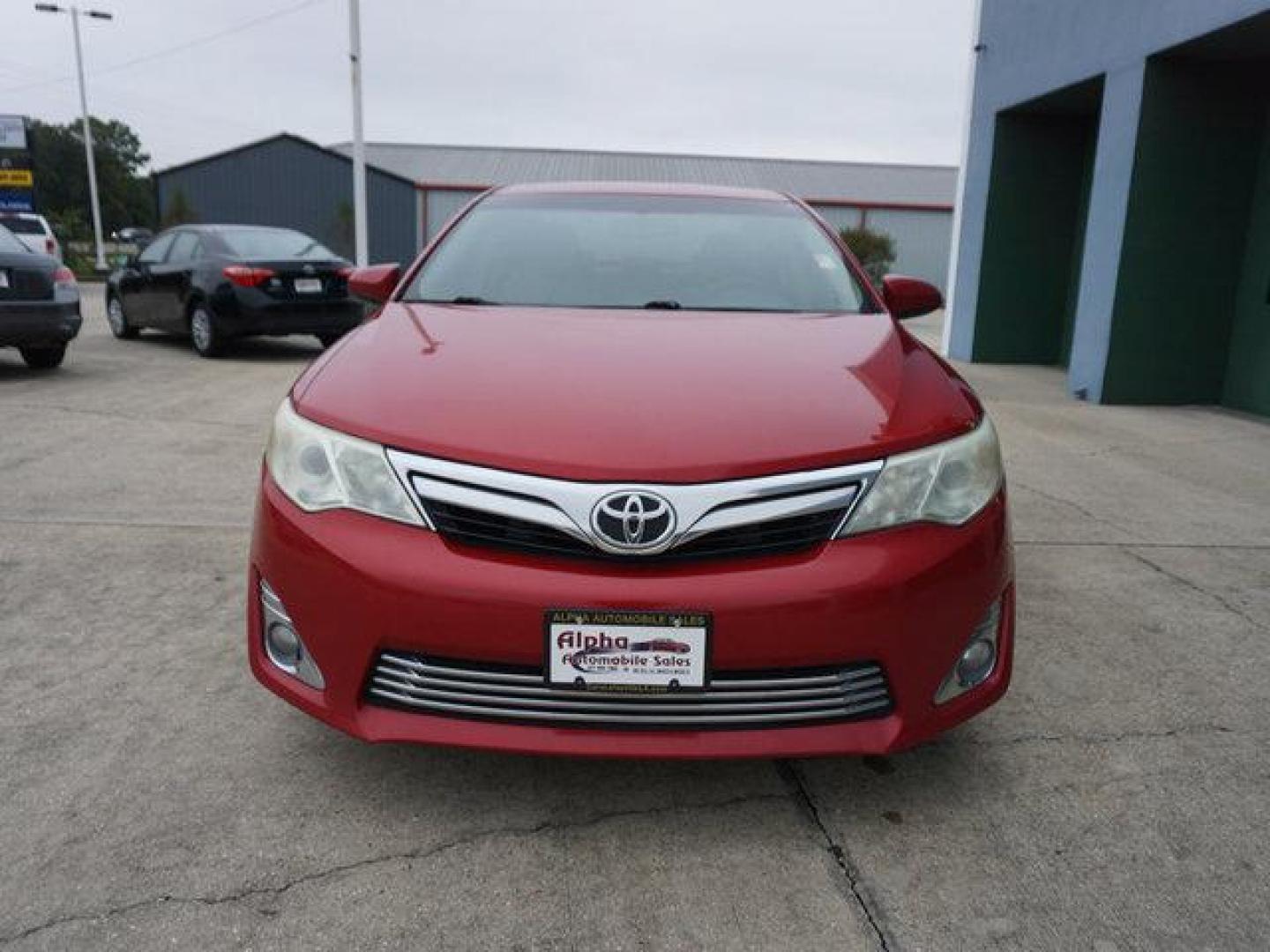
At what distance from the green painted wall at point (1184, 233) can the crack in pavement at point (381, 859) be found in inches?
311

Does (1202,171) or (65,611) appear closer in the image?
(65,611)

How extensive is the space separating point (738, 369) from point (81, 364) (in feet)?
28.6

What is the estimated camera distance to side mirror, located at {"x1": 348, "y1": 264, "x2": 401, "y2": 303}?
11.6 feet

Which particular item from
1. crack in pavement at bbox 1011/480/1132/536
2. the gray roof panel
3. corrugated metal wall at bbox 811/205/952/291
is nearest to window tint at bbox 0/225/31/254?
crack in pavement at bbox 1011/480/1132/536

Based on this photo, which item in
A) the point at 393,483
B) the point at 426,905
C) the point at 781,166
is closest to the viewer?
the point at 426,905

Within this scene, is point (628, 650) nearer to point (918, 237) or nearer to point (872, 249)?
point (872, 249)

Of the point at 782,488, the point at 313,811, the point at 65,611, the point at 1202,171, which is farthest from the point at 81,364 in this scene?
the point at 1202,171

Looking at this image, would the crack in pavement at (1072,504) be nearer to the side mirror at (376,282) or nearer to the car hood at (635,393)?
the car hood at (635,393)

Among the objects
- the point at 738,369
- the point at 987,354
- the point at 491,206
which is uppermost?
the point at 491,206

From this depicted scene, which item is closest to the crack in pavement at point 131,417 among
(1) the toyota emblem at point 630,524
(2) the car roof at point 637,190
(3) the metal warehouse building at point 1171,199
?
(2) the car roof at point 637,190

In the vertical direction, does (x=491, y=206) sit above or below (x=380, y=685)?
above

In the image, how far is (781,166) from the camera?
1642 inches

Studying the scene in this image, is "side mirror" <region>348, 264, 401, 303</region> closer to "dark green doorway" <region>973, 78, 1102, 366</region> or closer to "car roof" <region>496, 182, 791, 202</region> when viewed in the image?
"car roof" <region>496, 182, 791, 202</region>

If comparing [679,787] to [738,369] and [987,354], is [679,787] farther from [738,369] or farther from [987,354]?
[987,354]
